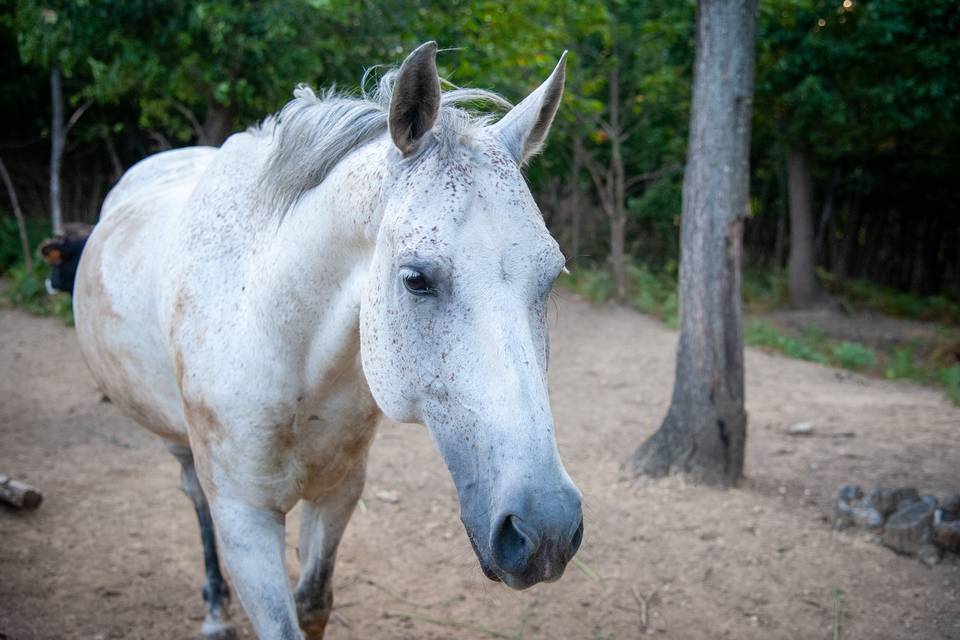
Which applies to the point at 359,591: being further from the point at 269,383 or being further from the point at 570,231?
the point at 570,231

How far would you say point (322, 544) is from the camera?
2541 mm

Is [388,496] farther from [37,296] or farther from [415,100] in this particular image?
[37,296]

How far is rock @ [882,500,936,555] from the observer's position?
3613 mm

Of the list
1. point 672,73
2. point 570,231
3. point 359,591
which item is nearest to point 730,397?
point 359,591

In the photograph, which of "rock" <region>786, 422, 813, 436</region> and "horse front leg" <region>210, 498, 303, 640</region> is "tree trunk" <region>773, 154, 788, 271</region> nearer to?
"rock" <region>786, 422, 813, 436</region>

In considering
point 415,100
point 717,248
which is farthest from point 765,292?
point 415,100

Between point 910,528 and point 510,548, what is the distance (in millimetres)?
3105

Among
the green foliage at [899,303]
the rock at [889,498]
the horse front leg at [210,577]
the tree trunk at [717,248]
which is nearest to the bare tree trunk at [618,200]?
the green foliage at [899,303]

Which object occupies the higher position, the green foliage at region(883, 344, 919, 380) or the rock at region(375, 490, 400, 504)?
the green foliage at region(883, 344, 919, 380)

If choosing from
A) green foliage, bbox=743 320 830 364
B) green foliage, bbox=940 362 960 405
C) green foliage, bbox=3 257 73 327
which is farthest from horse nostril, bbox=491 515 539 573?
green foliage, bbox=3 257 73 327

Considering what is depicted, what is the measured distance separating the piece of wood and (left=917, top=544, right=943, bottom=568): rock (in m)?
4.63

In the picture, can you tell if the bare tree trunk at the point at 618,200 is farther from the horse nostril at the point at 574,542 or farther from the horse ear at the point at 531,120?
the horse nostril at the point at 574,542

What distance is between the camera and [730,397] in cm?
443

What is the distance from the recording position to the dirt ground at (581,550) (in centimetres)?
319
